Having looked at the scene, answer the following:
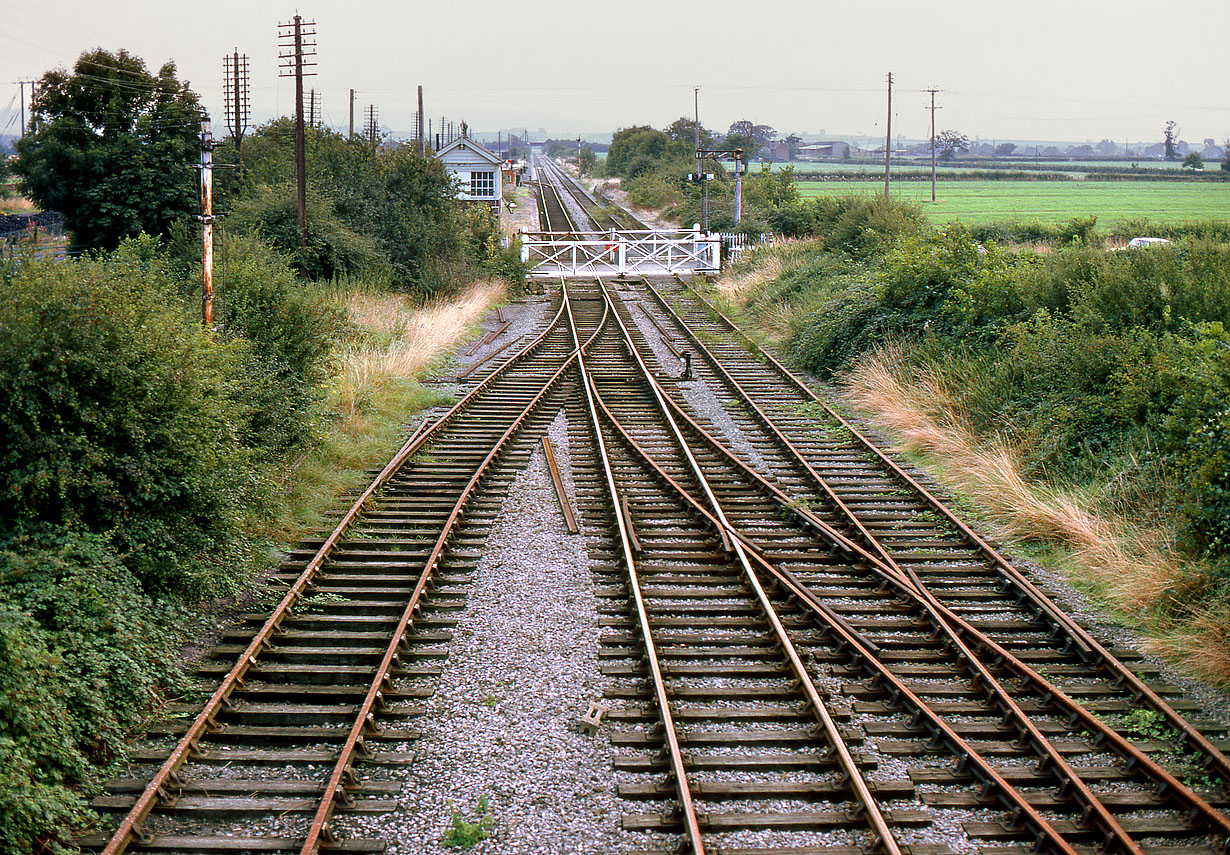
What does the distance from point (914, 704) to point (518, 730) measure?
253cm

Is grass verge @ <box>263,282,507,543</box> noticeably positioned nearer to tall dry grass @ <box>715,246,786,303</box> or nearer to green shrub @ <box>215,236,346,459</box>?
green shrub @ <box>215,236,346,459</box>

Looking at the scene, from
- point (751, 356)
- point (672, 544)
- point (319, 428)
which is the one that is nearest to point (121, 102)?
point (751, 356)

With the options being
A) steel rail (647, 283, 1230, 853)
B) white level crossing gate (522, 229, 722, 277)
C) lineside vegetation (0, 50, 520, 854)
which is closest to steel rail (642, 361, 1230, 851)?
steel rail (647, 283, 1230, 853)

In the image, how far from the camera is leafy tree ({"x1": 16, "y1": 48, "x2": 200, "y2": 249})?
30.4 metres

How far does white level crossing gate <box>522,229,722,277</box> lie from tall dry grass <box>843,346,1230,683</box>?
21.8m

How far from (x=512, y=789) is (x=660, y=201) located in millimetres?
63371

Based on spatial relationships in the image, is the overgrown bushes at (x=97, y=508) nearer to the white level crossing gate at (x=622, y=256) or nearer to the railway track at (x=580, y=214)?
the white level crossing gate at (x=622, y=256)

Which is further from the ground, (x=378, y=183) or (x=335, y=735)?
(x=378, y=183)

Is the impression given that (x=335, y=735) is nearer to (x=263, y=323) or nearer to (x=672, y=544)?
(x=672, y=544)

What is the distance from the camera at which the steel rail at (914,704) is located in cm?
543

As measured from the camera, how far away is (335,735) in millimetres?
6320

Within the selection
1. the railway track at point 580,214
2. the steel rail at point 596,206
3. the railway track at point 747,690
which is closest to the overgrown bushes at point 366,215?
the railway track at point 580,214

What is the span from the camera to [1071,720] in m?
6.68

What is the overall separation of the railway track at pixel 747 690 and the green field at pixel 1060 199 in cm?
3699
